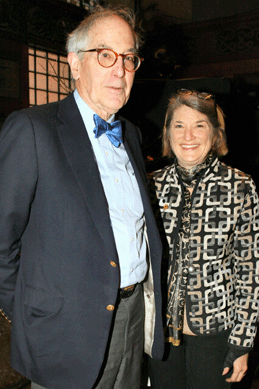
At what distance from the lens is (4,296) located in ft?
4.11

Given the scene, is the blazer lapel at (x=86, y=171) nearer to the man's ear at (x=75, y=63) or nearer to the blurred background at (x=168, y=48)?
the man's ear at (x=75, y=63)

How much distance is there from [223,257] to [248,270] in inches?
5.2

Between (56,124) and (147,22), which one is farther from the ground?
(147,22)

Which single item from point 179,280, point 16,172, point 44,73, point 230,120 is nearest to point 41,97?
point 44,73

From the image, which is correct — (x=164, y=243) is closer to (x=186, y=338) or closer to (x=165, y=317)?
(x=165, y=317)

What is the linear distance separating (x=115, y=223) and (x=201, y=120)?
745 mm

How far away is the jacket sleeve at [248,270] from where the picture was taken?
1.59m

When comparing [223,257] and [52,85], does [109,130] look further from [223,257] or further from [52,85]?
[52,85]

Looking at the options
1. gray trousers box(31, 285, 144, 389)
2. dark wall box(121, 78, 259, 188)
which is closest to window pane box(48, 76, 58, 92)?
dark wall box(121, 78, 259, 188)

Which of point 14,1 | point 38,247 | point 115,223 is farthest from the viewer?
point 14,1

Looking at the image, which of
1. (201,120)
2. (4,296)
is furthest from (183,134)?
(4,296)

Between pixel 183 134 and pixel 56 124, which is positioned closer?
pixel 56 124

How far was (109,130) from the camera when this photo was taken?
4.48ft

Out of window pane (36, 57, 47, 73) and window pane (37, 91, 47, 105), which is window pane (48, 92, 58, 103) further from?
window pane (36, 57, 47, 73)
